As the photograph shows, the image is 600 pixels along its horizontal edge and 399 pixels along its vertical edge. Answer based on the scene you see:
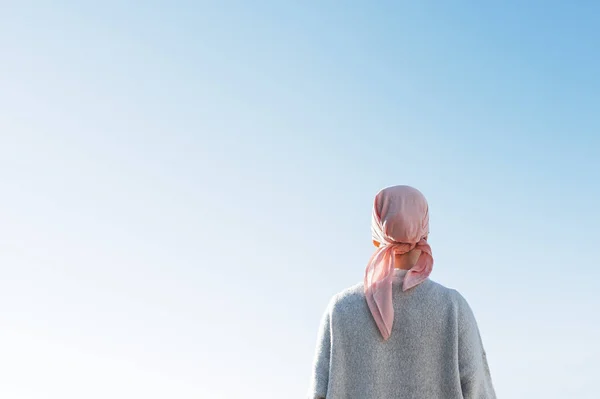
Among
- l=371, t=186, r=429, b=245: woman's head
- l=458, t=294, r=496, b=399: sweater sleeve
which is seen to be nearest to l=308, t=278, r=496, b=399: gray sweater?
l=458, t=294, r=496, b=399: sweater sleeve

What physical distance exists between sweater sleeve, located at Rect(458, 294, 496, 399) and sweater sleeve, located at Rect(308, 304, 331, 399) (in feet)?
2.82

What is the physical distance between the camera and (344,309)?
18.6ft

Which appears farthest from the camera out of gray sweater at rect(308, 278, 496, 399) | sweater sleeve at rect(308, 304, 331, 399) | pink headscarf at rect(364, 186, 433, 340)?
sweater sleeve at rect(308, 304, 331, 399)

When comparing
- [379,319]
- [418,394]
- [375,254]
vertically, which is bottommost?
[418,394]

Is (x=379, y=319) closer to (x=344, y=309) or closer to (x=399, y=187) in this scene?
(x=344, y=309)

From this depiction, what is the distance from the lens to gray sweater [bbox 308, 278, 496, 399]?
536cm

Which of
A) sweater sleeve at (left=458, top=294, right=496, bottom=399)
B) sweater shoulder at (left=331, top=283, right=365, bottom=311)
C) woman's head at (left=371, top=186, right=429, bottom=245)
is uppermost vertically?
woman's head at (left=371, top=186, right=429, bottom=245)

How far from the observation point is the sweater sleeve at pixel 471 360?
5363 millimetres

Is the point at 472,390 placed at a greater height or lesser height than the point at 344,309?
lesser

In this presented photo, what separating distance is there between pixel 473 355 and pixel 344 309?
0.87m

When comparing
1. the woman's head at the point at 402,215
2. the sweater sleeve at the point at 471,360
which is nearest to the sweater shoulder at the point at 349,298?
the woman's head at the point at 402,215

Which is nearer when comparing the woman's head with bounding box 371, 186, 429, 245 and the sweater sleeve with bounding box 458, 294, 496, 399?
the sweater sleeve with bounding box 458, 294, 496, 399

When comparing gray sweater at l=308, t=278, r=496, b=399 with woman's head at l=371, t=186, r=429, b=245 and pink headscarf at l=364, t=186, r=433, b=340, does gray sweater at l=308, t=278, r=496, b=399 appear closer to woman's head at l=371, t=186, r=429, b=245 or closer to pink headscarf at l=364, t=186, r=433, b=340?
pink headscarf at l=364, t=186, r=433, b=340

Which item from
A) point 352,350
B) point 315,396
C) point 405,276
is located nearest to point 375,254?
point 405,276
